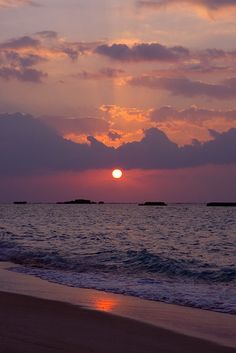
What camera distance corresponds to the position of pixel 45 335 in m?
9.51

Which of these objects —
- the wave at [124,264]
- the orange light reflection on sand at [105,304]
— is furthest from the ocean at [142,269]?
the orange light reflection on sand at [105,304]

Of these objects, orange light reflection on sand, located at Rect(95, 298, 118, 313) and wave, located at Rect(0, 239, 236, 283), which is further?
wave, located at Rect(0, 239, 236, 283)

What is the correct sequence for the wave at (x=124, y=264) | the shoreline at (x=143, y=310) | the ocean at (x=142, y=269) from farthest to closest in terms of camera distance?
the wave at (x=124, y=264), the ocean at (x=142, y=269), the shoreline at (x=143, y=310)

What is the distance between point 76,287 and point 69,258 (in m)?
10.8

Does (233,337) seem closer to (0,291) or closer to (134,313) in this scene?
(134,313)

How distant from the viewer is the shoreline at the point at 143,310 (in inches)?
429

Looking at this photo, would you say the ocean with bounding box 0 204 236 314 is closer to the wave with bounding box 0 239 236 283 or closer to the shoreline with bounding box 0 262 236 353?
the wave with bounding box 0 239 236 283

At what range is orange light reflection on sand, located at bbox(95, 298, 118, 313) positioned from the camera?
13.3 m

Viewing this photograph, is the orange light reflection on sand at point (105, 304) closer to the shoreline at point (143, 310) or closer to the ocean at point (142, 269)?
the shoreline at point (143, 310)

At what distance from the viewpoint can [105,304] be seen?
14.1 meters

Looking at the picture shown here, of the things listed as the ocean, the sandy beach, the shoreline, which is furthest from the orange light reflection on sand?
the ocean

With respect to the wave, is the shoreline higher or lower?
lower

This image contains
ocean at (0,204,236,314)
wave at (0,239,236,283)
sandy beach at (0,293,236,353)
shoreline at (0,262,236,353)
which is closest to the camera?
sandy beach at (0,293,236,353)

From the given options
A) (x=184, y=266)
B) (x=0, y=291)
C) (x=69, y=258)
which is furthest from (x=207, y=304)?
(x=69, y=258)
